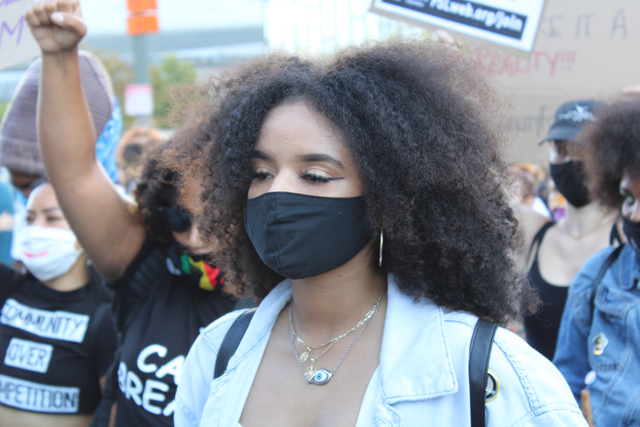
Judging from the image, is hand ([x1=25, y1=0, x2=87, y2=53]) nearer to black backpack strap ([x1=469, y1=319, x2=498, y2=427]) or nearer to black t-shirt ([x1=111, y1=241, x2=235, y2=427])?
→ black t-shirt ([x1=111, y1=241, x2=235, y2=427])

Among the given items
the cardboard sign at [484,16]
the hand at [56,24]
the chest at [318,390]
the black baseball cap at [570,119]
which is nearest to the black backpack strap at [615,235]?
the black baseball cap at [570,119]

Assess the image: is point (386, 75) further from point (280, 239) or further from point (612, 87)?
point (612, 87)

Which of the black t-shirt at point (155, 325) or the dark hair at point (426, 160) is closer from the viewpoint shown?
the dark hair at point (426, 160)

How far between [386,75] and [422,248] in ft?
1.83

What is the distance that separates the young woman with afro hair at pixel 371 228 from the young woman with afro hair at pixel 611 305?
2.93 feet

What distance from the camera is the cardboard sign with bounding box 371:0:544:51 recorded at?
2.82m

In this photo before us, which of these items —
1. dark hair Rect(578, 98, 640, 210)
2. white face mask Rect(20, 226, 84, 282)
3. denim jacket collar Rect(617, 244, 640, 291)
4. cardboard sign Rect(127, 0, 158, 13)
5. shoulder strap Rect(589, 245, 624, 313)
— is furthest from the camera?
cardboard sign Rect(127, 0, 158, 13)

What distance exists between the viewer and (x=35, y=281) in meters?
3.15

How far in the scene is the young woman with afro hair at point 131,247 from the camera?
213cm

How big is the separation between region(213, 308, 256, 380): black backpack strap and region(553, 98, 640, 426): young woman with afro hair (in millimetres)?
1564

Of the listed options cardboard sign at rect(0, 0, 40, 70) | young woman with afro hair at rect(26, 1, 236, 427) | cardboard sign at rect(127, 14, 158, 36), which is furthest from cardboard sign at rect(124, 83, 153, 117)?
young woman with afro hair at rect(26, 1, 236, 427)

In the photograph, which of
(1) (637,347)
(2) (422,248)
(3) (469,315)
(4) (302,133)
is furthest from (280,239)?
(1) (637,347)

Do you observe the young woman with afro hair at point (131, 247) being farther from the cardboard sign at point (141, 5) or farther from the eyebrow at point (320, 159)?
the cardboard sign at point (141, 5)

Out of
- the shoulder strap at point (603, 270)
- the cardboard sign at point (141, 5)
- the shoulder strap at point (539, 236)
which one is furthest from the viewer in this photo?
the cardboard sign at point (141, 5)
